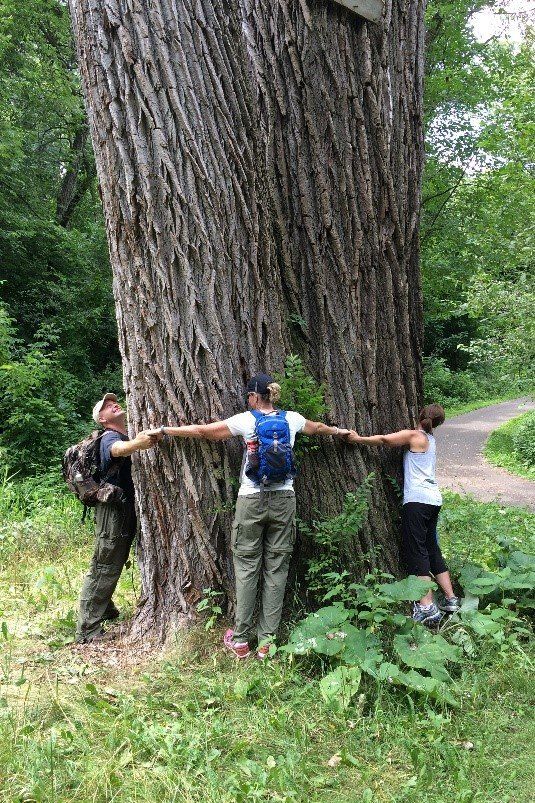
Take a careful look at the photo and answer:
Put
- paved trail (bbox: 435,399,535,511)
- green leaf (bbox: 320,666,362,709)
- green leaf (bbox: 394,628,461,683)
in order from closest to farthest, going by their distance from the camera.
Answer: green leaf (bbox: 320,666,362,709) < green leaf (bbox: 394,628,461,683) < paved trail (bbox: 435,399,535,511)

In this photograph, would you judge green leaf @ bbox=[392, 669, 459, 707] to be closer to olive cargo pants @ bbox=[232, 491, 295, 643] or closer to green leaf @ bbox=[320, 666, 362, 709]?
green leaf @ bbox=[320, 666, 362, 709]

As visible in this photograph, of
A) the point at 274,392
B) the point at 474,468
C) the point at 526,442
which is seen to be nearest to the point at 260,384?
the point at 274,392

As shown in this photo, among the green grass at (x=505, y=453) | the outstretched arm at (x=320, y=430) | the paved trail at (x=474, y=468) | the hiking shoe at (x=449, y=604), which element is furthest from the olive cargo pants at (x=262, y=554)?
the green grass at (x=505, y=453)

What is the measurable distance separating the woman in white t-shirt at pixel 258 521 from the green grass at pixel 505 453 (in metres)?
11.0

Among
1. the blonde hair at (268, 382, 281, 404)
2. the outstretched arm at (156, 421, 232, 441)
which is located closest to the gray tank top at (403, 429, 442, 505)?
the blonde hair at (268, 382, 281, 404)

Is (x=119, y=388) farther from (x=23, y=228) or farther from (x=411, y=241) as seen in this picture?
(x=411, y=241)

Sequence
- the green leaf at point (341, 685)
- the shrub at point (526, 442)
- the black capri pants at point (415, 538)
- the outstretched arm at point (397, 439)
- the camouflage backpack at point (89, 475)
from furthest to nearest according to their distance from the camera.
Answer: the shrub at point (526, 442)
the black capri pants at point (415, 538)
the camouflage backpack at point (89, 475)
the outstretched arm at point (397, 439)
the green leaf at point (341, 685)

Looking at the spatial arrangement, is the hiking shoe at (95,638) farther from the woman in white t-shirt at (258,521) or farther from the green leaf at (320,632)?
the green leaf at (320,632)

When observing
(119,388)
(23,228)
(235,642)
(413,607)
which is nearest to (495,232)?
(119,388)

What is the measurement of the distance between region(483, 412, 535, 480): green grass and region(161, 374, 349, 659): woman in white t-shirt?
1097 cm

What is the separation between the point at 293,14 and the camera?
3.74m

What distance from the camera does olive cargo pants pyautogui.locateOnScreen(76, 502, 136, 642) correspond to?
4137 mm

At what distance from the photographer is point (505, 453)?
52.1 feet

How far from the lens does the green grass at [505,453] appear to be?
549 inches
